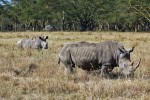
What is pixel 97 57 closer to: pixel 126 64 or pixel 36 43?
pixel 126 64

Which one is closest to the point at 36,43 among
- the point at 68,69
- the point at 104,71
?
the point at 68,69

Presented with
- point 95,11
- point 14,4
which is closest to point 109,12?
point 95,11

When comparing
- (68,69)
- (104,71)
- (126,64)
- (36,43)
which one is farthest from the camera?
(36,43)

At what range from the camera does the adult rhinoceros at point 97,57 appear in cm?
1105

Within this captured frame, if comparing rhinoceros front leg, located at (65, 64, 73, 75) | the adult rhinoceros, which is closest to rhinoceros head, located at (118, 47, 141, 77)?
the adult rhinoceros

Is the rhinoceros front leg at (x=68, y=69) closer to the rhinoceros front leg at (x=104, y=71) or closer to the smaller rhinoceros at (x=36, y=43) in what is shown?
the rhinoceros front leg at (x=104, y=71)

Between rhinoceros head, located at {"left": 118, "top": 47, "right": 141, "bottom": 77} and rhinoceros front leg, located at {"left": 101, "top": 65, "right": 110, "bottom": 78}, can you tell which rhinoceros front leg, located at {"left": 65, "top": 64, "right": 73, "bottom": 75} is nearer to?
rhinoceros front leg, located at {"left": 101, "top": 65, "right": 110, "bottom": 78}

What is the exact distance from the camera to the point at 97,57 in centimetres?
1146

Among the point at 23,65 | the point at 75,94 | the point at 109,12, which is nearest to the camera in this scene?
the point at 75,94

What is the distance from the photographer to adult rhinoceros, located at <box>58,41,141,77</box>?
435 inches

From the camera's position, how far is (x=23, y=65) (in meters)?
13.0

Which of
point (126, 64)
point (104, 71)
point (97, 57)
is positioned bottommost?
point (104, 71)

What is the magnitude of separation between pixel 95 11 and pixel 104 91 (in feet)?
223

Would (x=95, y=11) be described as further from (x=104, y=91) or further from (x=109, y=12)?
(x=104, y=91)
